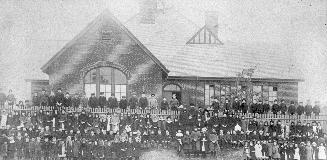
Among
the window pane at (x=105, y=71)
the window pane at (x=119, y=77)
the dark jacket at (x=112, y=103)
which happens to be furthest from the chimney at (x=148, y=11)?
the dark jacket at (x=112, y=103)

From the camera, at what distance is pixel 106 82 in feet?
115

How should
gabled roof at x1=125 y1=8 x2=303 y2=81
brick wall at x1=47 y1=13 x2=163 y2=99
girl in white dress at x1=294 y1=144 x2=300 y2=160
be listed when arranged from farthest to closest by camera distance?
gabled roof at x1=125 y1=8 x2=303 y2=81 < brick wall at x1=47 y1=13 x2=163 y2=99 < girl in white dress at x1=294 y1=144 x2=300 y2=160

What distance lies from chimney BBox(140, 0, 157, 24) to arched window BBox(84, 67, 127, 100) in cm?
1065

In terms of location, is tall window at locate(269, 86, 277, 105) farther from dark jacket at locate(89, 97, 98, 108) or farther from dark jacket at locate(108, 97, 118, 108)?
dark jacket at locate(89, 97, 98, 108)

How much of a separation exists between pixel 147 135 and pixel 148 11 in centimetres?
1875

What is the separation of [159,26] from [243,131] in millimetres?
16914

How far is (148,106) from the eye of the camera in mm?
31094

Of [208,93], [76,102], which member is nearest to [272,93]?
[208,93]

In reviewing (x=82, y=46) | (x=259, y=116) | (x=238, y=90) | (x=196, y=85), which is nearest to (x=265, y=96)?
(x=238, y=90)

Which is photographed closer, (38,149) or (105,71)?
(38,149)

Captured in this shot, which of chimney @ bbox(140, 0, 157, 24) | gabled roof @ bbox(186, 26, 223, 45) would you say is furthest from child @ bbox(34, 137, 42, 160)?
chimney @ bbox(140, 0, 157, 24)

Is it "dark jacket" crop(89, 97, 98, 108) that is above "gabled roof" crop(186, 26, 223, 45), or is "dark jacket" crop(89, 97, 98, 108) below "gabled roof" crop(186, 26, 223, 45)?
below

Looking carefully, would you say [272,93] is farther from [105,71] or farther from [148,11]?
[148,11]

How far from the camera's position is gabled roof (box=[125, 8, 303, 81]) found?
3781cm
